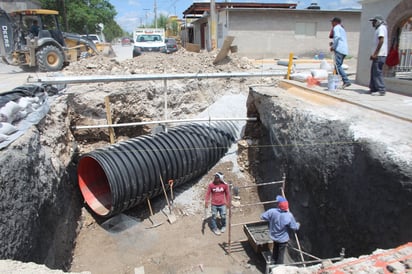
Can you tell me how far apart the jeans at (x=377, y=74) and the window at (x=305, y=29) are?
14080 mm

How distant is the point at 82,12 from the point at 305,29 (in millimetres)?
23623

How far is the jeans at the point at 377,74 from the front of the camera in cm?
659

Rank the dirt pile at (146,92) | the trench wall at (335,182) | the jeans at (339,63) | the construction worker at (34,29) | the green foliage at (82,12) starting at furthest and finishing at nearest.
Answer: the green foliage at (82,12) < the construction worker at (34,29) < the dirt pile at (146,92) < the jeans at (339,63) < the trench wall at (335,182)

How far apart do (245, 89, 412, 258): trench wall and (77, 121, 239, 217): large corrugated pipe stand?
1598 millimetres

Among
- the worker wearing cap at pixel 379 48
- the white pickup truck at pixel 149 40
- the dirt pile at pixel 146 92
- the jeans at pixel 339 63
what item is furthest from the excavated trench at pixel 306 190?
the white pickup truck at pixel 149 40

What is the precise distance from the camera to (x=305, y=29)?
20.0m

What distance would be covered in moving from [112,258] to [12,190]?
2417 mm

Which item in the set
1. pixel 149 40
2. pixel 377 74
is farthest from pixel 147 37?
pixel 377 74

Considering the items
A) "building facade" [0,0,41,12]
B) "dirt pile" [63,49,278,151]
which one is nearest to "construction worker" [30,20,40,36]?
"dirt pile" [63,49,278,151]

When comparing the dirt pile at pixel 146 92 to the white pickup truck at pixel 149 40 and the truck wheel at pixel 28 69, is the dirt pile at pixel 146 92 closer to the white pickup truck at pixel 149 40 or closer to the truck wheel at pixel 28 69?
the truck wheel at pixel 28 69

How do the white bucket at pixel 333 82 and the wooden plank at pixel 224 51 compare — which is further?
the wooden plank at pixel 224 51

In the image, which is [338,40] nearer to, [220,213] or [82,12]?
[220,213]

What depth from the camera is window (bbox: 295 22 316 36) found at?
19781mm

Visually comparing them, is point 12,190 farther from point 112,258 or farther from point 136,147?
point 136,147
